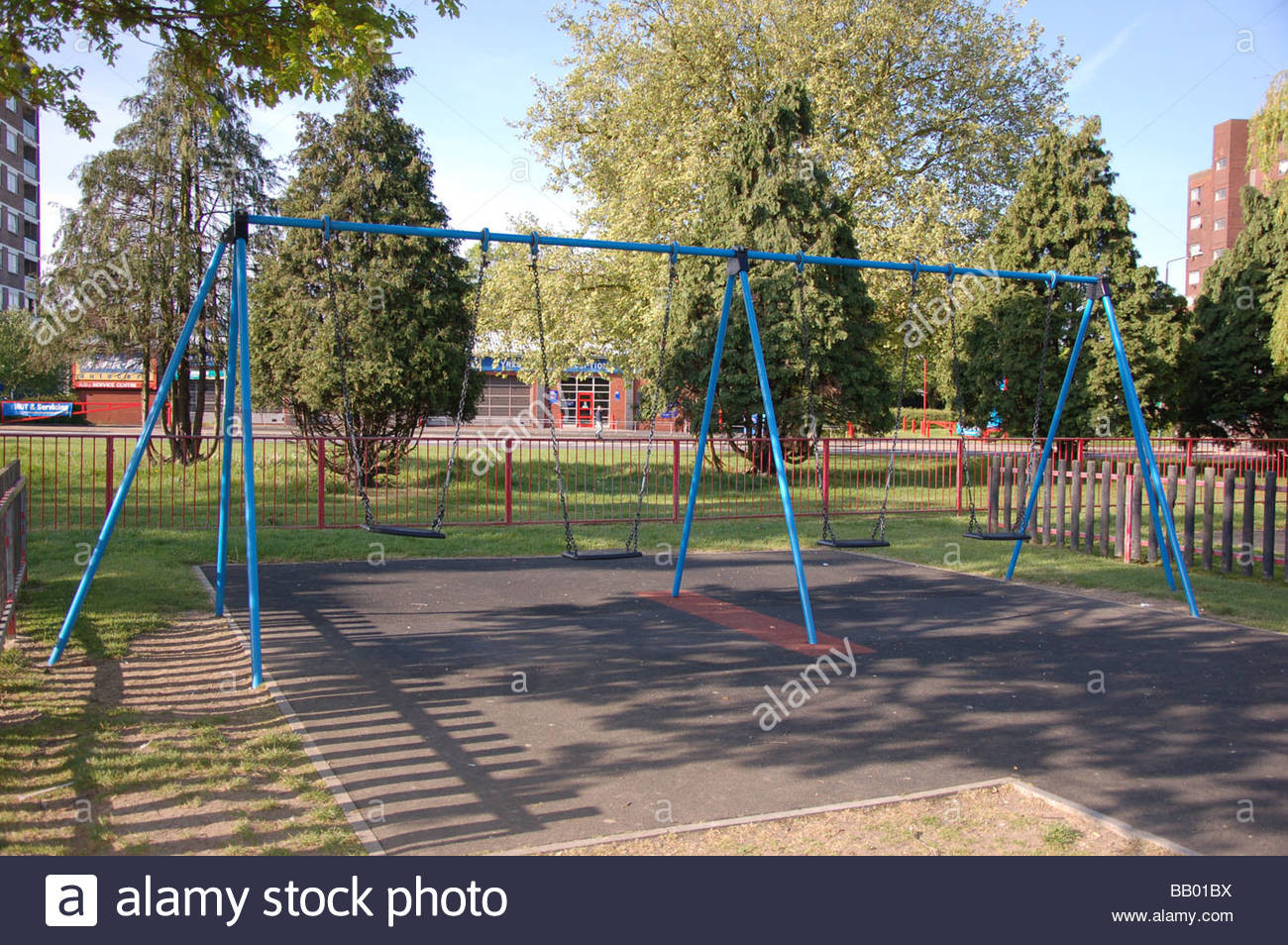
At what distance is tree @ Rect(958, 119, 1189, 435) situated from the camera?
69.0ft

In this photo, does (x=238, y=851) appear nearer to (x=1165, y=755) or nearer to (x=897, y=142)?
(x=1165, y=755)

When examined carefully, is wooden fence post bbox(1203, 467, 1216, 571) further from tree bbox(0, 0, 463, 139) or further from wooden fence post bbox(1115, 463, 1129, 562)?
tree bbox(0, 0, 463, 139)

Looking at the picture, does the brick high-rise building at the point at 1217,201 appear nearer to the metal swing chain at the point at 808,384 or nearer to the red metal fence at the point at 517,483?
the red metal fence at the point at 517,483

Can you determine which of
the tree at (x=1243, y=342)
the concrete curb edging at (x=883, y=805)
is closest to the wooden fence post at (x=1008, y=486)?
the concrete curb edging at (x=883, y=805)

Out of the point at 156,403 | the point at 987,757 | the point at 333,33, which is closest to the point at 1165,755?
the point at 987,757

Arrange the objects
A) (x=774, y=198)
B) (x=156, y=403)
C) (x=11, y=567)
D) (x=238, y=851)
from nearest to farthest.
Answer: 1. (x=238, y=851)
2. (x=156, y=403)
3. (x=11, y=567)
4. (x=774, y=198)

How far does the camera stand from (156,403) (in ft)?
20.9

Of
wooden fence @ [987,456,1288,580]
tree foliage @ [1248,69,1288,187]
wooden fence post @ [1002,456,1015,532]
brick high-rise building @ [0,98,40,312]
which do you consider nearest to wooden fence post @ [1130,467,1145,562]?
wooden fence @ [987,456,1288,580]

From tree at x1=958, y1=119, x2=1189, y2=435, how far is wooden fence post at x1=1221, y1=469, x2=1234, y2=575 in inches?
417

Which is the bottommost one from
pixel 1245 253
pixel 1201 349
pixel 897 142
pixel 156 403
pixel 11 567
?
pixel 11 567

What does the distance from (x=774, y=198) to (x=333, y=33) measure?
48.2ft

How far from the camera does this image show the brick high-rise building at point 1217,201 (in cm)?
7412

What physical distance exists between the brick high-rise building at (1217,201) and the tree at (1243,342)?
A: 5685 cm
